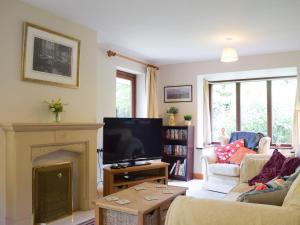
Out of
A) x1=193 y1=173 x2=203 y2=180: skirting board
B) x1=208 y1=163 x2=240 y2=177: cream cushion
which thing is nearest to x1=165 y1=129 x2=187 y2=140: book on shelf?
x1=193 y1=173 x2=203 y2=180: skirting board

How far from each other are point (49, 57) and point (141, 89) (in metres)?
2.62

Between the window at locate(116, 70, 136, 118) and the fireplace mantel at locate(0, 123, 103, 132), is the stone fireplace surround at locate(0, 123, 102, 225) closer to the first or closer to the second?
the fireplace mantel at locate(0, 123, 103, 132)

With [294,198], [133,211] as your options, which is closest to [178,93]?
[133,211]

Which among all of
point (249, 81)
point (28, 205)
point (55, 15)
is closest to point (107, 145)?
point (28, 205)

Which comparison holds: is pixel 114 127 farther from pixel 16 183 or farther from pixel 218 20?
pixel 218 20

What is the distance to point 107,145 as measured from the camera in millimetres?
4094

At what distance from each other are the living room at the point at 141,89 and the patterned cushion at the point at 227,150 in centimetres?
11

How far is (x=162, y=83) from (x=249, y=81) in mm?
1773

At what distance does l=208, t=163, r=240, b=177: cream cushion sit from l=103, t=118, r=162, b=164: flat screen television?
2.92 feet

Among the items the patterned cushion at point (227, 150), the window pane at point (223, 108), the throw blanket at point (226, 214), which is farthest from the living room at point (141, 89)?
the window pane at point (223, 108)

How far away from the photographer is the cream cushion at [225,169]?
4.46 metres

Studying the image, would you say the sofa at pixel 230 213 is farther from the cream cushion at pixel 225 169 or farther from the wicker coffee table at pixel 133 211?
the cream cushion at pixel 225 169

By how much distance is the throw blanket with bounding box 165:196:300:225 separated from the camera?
1.49 metres

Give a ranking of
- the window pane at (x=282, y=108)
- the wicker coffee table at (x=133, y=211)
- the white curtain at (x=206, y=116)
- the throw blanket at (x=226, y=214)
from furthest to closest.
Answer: the white curtain at (x=206, y=116) < the window pane at (x=282, y=108) < the wicker coffee table at (x=133, y=211) < the throw blanket at (x=226, y=214)
